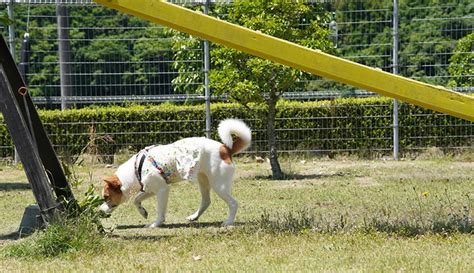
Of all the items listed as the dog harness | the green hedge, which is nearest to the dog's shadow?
the dog harness

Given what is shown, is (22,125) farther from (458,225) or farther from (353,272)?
(458,225)

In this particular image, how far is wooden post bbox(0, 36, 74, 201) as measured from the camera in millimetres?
9273

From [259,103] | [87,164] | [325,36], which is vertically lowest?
[87,164]

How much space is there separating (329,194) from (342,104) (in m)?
5.77

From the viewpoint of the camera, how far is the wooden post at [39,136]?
30.4ft

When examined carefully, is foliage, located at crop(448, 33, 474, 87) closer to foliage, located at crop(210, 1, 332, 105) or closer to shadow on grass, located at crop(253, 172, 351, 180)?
shadow on grass, located at crop(253, 172, 351, 180)

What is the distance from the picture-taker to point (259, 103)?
52.3ft

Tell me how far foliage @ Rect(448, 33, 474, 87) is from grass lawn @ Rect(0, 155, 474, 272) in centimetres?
410

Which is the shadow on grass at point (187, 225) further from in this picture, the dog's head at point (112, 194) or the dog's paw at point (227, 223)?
the dog's head at point (112, 194)

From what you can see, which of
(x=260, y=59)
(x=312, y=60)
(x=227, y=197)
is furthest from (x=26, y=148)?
(x=260, y=59)

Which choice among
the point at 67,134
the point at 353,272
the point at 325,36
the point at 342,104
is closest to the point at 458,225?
the point at 353,272

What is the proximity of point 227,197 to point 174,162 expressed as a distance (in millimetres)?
704

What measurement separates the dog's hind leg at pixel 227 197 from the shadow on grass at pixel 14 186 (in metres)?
5.15

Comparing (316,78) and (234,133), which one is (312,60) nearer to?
(234,133)
